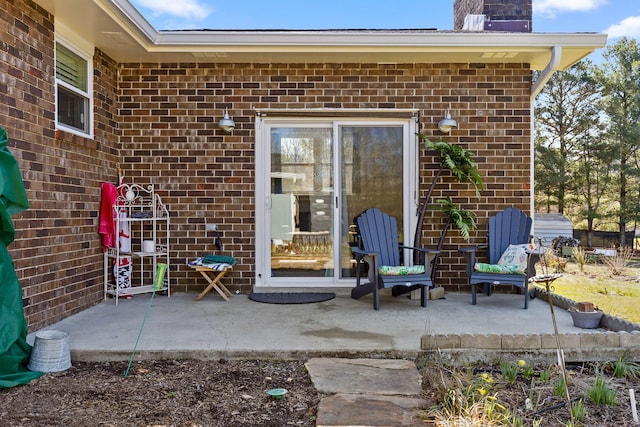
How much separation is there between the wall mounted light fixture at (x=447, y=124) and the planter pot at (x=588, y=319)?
2.30 meters

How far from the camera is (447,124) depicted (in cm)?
534

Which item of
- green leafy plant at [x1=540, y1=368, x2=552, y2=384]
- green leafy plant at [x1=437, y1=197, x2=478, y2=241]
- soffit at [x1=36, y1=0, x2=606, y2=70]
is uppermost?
soffit at [x1=36, y1=0, x2=606, y2=70]

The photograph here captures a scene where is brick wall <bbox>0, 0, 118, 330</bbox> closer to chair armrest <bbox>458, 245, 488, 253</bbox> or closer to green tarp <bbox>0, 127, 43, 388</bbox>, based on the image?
green tarp <bbox>0, 127, 43, 388</bbox>

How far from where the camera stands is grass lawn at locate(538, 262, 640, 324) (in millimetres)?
5348

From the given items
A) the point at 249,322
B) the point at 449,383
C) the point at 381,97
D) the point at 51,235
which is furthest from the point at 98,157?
the point at 449,383

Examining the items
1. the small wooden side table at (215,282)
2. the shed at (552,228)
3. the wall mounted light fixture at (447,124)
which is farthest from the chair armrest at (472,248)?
the shed at (552,228)

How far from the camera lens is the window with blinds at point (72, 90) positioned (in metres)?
4.43

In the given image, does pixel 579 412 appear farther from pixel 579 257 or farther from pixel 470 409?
pixel 579 257

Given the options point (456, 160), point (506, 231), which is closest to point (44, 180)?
point (456, 160)

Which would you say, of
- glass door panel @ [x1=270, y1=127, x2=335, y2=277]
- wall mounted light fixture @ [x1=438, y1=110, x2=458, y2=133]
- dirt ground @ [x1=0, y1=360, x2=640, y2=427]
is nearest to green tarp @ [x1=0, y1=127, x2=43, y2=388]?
dirt ground @ [x1=0, y1=360, x2=640, y2=427]

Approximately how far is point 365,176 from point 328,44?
146 centimetres

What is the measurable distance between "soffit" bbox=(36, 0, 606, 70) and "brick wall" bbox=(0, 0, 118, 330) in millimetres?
570

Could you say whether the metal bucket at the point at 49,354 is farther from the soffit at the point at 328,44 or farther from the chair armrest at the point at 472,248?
the chair armrest at the point at 472,248

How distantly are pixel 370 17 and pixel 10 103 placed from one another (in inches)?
558
